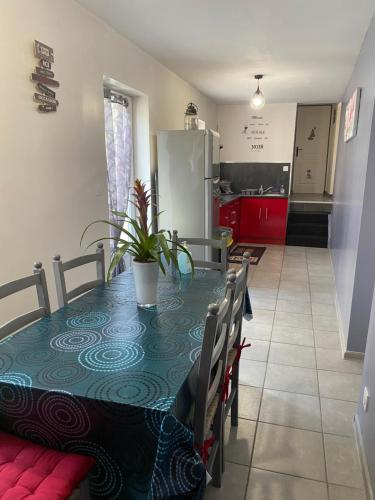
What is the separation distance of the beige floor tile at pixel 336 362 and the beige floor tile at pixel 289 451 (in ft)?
2.36

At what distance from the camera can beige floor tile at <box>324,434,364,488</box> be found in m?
1.65

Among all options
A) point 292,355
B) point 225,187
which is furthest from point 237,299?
point 225,187

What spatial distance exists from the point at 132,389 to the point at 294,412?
4.48 feet

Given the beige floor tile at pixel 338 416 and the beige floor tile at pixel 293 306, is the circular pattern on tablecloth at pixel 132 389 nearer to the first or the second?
the beige floor tile at pixel 338 416

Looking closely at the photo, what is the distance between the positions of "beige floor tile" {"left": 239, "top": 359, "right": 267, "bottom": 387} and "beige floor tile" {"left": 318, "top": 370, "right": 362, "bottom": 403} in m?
0.37

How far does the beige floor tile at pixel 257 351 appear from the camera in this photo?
2688mm

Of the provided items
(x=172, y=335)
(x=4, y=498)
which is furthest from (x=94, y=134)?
(x=4, y=498)

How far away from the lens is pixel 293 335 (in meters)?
3.04

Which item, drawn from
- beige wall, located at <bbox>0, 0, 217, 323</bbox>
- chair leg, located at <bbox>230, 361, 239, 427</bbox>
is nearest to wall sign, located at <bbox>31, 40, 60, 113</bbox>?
beige wall, located at <bbox>0, 0, 217, 323</bbox>

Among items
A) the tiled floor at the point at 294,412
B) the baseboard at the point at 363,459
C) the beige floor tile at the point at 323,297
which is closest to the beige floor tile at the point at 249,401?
the tiled floor at the point at 294,412

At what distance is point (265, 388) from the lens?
2.32 metres

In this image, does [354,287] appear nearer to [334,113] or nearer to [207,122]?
[207,122]

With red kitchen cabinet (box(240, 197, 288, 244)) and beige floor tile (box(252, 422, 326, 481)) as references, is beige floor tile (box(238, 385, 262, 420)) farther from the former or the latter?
red kitchen cabinet (box(240, 197, 288, 244))

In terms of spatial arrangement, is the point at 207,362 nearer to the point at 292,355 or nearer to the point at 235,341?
the point at 235,341
